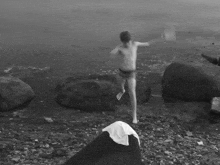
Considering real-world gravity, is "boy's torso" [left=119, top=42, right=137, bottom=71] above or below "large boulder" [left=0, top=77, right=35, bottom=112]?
above

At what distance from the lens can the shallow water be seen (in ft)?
71.5

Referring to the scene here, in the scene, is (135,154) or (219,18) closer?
(135,154)

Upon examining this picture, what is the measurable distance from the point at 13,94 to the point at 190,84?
5.59 m

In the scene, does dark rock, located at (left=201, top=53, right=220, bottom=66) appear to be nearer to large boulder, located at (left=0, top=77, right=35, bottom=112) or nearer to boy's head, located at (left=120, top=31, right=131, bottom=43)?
boy's head, located at (left=120, top=31, right=131, bottom=43)

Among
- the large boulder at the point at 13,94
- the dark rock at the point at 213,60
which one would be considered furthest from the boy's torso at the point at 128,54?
the dark rock at the point at 213,60

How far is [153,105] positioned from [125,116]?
4.93ft

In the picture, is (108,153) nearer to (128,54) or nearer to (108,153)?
(108,153)

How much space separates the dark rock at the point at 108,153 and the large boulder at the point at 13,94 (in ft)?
18.9

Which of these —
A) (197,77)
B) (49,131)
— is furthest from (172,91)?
(49,131)

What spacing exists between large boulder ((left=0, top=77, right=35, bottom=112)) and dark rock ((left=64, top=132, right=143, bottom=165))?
18.9 feet

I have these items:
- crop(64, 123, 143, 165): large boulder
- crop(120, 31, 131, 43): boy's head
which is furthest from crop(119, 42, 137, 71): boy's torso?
crop(64, 123, 143, 165): large boulder

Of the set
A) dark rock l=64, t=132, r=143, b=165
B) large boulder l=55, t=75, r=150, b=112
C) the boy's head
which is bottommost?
large boulder l=55, t=75, r=150, b=112

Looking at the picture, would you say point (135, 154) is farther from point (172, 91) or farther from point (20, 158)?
point (172, 91)

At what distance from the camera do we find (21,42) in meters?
20.5
